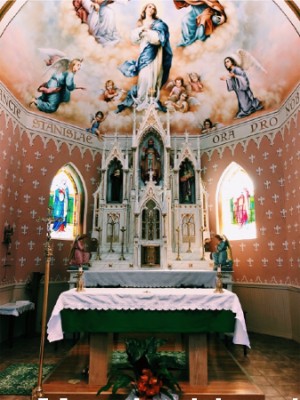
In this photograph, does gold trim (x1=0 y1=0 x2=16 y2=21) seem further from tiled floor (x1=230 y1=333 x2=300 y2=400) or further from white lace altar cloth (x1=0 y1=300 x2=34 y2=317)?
tiled floor (x1=230 y1=333 x2=300 y2=400)

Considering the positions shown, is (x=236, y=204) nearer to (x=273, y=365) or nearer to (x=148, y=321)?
(x=273, y=365)

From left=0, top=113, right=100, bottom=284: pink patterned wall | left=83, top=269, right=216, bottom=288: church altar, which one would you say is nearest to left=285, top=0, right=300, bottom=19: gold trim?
left=83, top=269, right=216, bottom=288: church altar

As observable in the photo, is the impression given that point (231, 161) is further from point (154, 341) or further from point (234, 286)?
point (154, 341)

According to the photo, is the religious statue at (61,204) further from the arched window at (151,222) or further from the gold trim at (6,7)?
the gold trim at (6,7)

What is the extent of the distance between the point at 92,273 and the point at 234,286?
421 cm

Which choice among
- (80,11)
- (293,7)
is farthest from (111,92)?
(293,7)

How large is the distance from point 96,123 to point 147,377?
27.3 ft

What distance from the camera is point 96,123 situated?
1069cm

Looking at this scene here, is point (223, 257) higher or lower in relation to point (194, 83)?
lower

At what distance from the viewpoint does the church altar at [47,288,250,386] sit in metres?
4.68

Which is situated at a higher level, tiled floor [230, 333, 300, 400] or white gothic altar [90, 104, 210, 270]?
white gothic altar [90, 104, 210, 270]

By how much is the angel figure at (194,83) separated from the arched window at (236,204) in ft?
8.54

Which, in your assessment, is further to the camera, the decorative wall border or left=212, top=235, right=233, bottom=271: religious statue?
the decorative wall border

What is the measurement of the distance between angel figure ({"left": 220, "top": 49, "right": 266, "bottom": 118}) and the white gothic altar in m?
1.66
